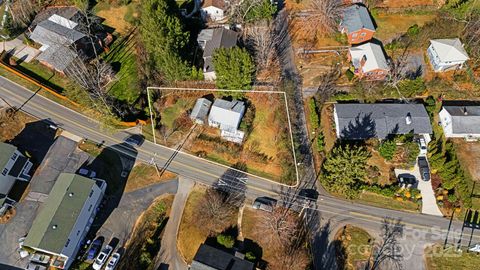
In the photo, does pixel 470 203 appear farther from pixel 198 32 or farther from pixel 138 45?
pixel 138 45

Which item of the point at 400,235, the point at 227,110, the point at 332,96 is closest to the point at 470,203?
the point at 400,235

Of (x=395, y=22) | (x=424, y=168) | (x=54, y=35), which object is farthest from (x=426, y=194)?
(x=54, y=35)

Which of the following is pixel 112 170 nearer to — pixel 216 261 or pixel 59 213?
pixel 59 213

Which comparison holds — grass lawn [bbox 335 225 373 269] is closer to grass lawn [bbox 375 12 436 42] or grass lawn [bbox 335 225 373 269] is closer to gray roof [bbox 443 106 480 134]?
gray roof [bbox 443 106 480 134]

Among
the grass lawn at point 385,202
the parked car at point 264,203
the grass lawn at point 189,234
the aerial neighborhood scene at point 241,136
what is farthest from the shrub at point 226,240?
the grass lawn at point 385,202

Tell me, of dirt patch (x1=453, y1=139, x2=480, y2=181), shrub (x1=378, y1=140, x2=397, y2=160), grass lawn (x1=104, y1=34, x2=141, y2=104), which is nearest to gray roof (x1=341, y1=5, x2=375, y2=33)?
shrub (x1=378, y1=140, x2=397, y2=160)

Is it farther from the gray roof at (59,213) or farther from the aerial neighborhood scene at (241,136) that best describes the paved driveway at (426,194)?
the gray roof at (59,213)
